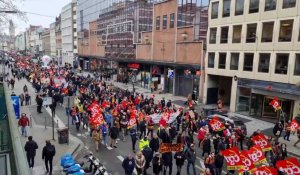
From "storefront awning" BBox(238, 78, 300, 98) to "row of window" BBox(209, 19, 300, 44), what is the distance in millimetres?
3761

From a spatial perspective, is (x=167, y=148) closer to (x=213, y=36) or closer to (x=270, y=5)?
(x=270, y=5)

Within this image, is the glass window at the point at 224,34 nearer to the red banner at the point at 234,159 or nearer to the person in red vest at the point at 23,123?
the red banner at the point at 234,159

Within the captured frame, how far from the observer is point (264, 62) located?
27312mm

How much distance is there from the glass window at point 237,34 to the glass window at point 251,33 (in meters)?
1.14

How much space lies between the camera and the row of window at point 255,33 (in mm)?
25109

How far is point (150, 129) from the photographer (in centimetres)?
1938

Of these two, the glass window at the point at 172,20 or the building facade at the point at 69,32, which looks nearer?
the glass window at the point at 172,20

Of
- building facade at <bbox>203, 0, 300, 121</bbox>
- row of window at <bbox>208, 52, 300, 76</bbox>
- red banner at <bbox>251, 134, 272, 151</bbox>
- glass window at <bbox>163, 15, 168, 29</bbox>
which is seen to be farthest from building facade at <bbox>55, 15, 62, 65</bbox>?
red banner at <bbox>251, 134, 272, 151</bbox>

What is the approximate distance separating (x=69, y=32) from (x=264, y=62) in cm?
8404

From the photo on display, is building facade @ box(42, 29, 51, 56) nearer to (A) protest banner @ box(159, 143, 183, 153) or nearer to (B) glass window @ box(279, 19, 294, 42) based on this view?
(B) glass window @ box(279, 19, 294, 42)

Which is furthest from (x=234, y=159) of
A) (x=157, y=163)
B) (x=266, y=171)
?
(x=157, y=163)

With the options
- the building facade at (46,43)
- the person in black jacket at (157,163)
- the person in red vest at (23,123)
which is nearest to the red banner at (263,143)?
the person in black jacket at (157,163)

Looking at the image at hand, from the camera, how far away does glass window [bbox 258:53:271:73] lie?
88.3ft

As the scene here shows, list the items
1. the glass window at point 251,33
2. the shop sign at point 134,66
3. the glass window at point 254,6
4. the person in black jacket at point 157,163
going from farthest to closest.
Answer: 1. the shop sign at point 134,66
2. the glass window at point 251,33
3. the glass window at point 254,6
4. the person in black jacket at point 157,163
